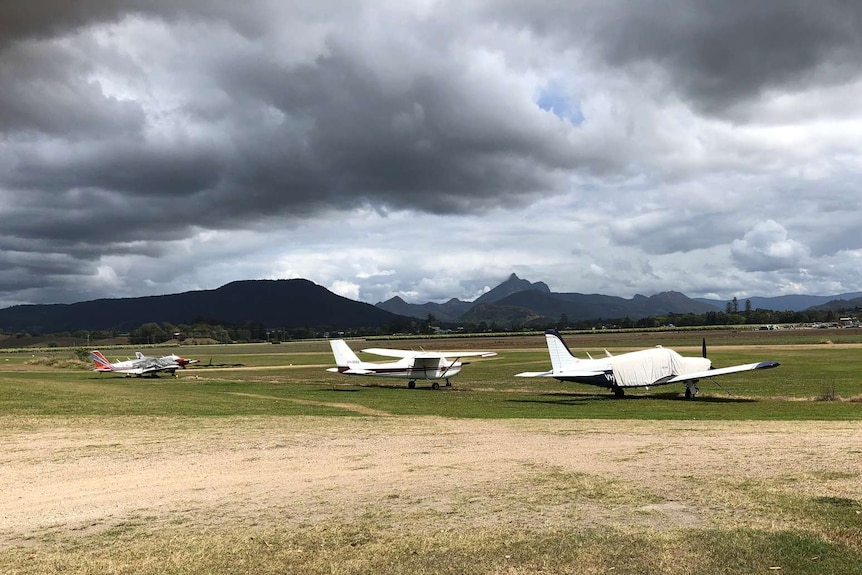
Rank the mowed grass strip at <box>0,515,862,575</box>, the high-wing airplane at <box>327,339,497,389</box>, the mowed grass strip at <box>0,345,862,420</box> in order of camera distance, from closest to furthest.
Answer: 1. the mowed grass strip at <box>0,515,862,575</box>
2. the mowed grass strip at <box>0,345,862,420</box>
3. the high-wing airplane at <box>327,339,497,389</box>

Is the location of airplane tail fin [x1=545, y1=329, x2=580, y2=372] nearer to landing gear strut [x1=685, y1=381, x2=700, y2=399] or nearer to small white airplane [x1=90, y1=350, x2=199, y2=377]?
landing gear strut [x1=685, y1=381, x2=700, y2=399]

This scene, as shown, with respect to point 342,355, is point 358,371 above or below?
below

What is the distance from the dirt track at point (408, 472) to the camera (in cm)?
848

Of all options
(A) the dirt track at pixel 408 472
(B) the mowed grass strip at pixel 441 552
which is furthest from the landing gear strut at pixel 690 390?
(B) the mowed grass strip at pixel 441 552

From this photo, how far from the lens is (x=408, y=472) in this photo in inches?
444

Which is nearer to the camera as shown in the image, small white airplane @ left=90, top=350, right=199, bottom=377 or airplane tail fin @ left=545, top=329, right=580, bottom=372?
airplane tail fin @ left=545, top=329, right=580, bottom=372

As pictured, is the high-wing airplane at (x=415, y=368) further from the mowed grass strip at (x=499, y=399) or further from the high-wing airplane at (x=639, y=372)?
the high-wing airplane at (x=639, y=372)

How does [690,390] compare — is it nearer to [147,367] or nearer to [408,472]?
[408,472]

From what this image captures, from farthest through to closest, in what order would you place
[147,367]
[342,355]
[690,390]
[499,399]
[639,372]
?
[147,367] → [342,355] → [639,372] → [499,399] → [690,390]

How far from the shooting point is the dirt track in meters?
8.48

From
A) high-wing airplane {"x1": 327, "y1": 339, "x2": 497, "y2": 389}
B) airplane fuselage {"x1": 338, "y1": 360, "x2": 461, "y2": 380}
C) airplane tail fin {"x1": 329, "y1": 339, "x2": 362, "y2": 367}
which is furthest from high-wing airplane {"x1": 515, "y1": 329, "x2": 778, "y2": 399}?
airplane tail fin {"x1": 329, "y1": 339, "x2": 362, "y2": 367}

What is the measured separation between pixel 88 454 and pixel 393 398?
18.5 metres

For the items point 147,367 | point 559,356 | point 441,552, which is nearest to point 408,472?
point 441,552

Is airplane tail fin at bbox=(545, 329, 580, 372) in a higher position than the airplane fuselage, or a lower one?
higher
